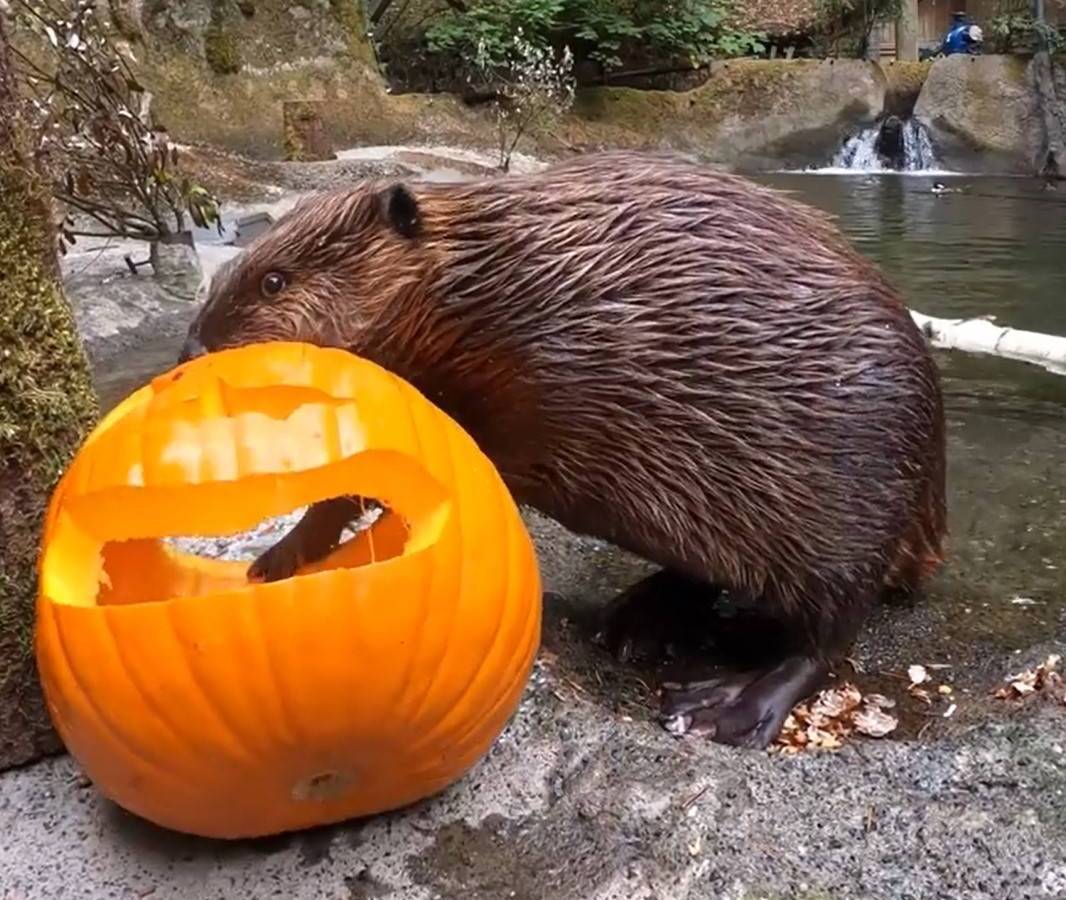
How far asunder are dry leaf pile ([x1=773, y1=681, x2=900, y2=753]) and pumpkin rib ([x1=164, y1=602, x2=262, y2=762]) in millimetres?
1274

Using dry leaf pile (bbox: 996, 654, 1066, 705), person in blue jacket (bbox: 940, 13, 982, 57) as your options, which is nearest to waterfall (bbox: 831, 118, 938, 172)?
person in blue jacket (bbox: 940, 13, 982, 57)

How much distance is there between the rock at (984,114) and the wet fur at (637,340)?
14.6 m

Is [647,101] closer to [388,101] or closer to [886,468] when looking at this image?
[388,101]

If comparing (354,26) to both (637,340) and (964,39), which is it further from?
(637,340)

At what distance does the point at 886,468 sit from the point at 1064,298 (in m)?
5.20

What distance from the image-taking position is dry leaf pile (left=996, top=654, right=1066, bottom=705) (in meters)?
2.55

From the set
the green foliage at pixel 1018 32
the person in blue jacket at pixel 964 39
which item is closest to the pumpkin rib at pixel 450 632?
the green foliage at pixel 1018 32

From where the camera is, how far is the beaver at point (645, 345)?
241 centimetres

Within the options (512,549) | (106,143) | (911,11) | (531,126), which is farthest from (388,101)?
(512,549)

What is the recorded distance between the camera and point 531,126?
15656 millimetres

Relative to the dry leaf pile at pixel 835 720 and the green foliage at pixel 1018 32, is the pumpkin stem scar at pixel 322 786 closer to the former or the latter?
the dry leaf pile at pixel 835 720

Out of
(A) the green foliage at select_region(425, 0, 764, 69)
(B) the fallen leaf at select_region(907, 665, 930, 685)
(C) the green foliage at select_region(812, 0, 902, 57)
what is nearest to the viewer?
(B) the fallen leaf at select_region(907, 665, 930, 685)

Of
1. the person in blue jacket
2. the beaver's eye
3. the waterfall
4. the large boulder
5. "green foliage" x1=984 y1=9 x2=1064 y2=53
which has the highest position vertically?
the beaver's eye

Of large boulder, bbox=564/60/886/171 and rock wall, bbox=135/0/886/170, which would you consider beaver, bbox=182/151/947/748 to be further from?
large boulder, bbox=564/60/886/171
